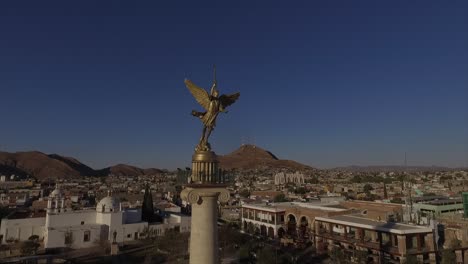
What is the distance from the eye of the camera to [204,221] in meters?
10.4

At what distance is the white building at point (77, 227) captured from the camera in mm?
45312

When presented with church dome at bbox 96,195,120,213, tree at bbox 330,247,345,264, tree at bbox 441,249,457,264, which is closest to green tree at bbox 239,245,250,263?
tree at bbox 330,247,345,264

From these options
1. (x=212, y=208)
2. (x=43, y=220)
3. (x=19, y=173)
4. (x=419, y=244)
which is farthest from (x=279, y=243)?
(x=19, y=173)

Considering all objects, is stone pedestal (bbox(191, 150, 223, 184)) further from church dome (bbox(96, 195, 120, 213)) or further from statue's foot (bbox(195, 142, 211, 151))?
church dome (bbox(96, 195, 120, 213))

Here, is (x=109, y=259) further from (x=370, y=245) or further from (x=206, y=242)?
(x=206, y=242)

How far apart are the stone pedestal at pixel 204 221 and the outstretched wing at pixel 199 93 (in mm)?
2603

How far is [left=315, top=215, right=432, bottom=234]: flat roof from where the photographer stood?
3300cm

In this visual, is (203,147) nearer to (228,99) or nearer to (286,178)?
(228,99)

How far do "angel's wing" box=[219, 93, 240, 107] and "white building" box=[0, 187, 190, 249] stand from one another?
41.3m

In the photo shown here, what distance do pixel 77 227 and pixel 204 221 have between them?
41.9m

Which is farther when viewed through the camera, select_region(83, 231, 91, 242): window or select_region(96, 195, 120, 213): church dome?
select_region(96, 195, 120, 213): church dome

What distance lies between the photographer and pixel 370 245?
114 feet

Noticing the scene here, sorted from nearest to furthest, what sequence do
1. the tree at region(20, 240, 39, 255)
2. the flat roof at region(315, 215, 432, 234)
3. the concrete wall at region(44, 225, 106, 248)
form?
the flat roof at region(315, 215, 432, 234)
the tree at region(20, 240, 39, 255)
the concrete wall at region(44, 225, 106, 248)

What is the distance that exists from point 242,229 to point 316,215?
48.9 feet
